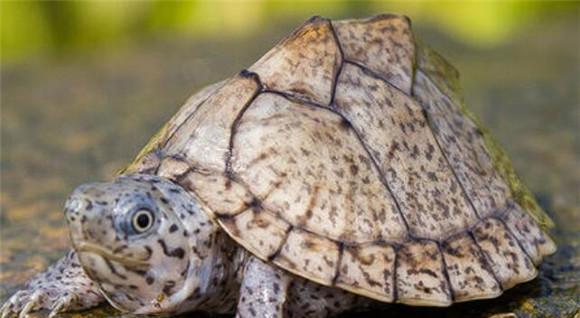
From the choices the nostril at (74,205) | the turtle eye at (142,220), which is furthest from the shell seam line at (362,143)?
the nostril at (74,205)

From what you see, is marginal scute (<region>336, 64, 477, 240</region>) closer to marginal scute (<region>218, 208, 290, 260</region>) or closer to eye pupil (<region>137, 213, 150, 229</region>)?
marginal scute (<region>218, 208, 290, 260</region>)

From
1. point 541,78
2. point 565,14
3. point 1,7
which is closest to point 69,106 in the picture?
point 1,7

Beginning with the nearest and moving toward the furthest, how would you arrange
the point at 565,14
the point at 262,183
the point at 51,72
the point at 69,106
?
the point at 262,183, the point at 69,106, the point at 51,72, the point at 565,14

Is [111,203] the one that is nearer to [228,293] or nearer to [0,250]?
[228,293]

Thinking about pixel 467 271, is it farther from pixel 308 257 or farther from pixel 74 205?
pixel 74 205

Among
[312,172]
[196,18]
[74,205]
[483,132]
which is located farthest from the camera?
[196,18]

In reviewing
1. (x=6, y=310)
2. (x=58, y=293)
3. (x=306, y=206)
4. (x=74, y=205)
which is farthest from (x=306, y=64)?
(x=6, y=310)
